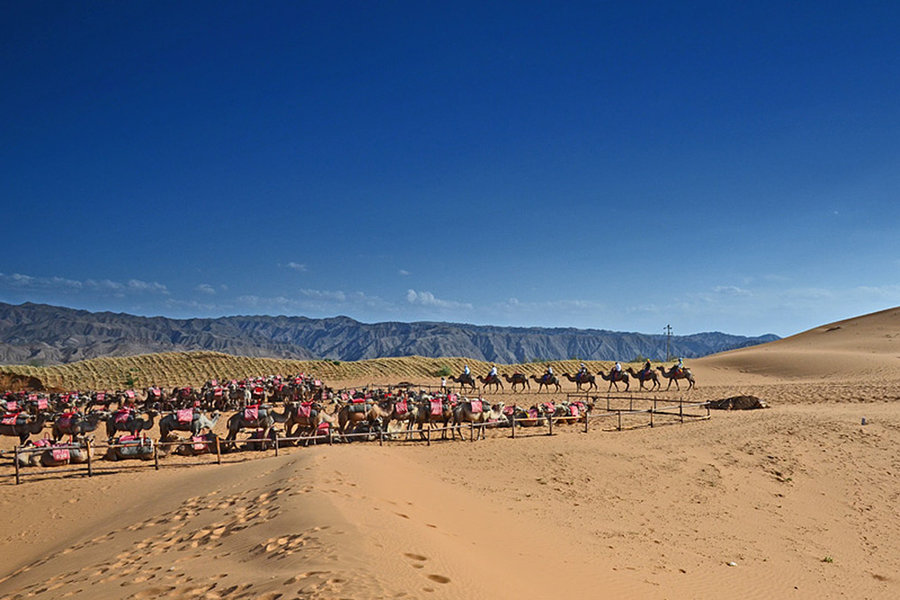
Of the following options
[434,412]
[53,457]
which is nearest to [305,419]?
[434,412]

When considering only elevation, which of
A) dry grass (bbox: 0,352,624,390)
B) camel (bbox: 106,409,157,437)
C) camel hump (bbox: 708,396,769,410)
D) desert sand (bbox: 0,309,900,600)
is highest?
dry grass (bbox: 0,352,624,390)

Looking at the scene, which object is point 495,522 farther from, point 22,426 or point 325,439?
point 22,426

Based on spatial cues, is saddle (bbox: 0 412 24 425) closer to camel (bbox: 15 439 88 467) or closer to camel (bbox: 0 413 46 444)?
camel (bbox: 0 413 46 444)

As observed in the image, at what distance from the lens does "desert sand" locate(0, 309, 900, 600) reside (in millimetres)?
7348

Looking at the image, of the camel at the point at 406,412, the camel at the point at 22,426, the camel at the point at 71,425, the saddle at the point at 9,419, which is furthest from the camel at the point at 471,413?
the saddle at the point at 9,419

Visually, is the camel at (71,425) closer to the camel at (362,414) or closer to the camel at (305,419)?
the camel at (305,419)

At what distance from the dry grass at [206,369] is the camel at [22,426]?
38107 millimetres

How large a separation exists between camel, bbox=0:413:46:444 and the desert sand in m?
5.55

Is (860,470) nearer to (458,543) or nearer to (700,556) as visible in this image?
(700,556)

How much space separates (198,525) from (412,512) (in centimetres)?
378

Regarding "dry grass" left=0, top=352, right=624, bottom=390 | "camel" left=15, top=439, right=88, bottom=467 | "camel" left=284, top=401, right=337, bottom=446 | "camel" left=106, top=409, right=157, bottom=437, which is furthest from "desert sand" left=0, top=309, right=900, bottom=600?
"dry grass" left=0, top=352, right=624, bottom=390

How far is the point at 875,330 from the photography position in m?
77.4

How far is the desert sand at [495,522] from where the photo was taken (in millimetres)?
7348

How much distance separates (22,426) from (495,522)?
19.6 m
